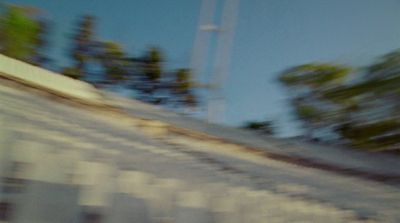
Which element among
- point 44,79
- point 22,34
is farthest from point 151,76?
point 44,79

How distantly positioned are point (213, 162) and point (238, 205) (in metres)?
1.70

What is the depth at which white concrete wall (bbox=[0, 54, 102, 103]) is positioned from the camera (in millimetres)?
5223

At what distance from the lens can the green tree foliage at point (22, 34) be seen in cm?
943

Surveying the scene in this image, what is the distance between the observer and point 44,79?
5.57 metres

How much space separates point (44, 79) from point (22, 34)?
197 inches

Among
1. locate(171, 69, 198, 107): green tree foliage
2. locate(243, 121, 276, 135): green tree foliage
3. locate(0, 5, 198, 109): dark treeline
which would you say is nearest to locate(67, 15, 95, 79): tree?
locate(0, 5, 198, 109): dark treeline

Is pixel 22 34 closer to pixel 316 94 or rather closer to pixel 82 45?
pixel 82 45

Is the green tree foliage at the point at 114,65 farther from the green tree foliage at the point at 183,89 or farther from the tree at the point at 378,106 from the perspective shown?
the tree at the point at 378,106

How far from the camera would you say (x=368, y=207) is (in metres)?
4.61

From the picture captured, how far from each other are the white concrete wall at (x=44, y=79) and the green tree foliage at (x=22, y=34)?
13.3ft

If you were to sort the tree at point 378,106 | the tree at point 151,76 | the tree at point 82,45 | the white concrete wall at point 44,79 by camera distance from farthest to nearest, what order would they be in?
the tree at point 151,76 → the tree at point 82,45 → the tree at point 378,106 → the white concrete wall at point 44,79

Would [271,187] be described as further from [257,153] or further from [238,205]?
[257,153]

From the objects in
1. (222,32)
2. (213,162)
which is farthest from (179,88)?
(213,162)

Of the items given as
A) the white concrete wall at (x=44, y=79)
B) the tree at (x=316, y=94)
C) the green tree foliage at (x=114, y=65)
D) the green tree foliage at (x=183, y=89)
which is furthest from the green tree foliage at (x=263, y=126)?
the white concrete wall at (x=44, y=79)
